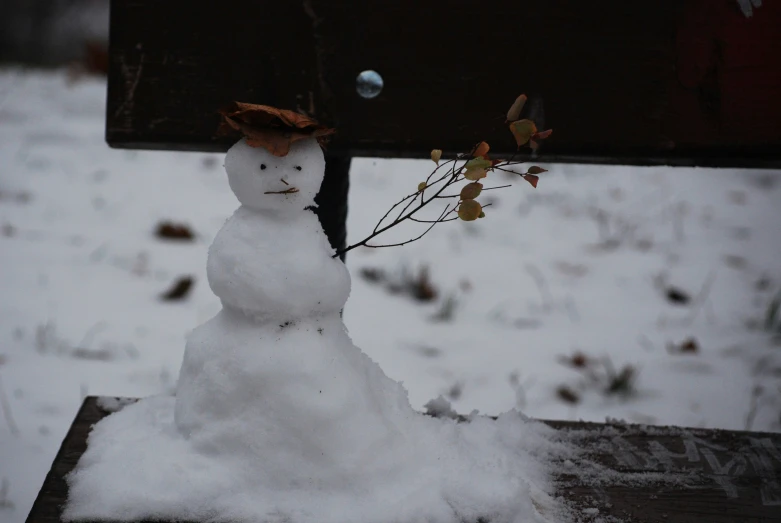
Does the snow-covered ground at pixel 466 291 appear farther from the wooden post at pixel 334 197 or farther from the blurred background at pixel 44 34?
the blurred background at pixel 44 34

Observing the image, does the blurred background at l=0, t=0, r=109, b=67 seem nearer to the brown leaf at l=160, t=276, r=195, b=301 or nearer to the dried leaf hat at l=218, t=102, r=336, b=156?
the brown leaf at l=160, t=276, r=195, b=301

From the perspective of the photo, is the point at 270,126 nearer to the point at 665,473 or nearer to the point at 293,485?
the point at 293,485

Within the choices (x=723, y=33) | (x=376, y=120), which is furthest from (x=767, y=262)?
(x=376, y=120)

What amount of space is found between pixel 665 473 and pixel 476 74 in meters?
0.83

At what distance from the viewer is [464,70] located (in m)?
1.46

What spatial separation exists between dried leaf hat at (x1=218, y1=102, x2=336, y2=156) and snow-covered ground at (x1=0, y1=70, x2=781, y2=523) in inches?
50.7

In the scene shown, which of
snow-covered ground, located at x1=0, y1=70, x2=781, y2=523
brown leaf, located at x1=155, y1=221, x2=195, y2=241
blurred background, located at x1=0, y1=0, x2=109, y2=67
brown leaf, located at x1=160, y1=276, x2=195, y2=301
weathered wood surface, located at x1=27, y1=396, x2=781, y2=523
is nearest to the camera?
weathered wood surface, located at x1=27, y1=396, x2=781, y2=523

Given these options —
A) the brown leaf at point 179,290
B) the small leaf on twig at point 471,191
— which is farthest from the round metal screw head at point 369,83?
the brown leaf at point 179,290

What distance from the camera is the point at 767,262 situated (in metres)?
3.41

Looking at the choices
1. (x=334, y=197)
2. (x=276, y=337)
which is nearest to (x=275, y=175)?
(x=276, y=337)

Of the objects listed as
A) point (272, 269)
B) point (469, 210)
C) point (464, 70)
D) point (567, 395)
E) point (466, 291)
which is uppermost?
point (464, 70)

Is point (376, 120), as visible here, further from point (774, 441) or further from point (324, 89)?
point (774, 441)

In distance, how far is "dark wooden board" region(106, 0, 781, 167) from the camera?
4.75ft

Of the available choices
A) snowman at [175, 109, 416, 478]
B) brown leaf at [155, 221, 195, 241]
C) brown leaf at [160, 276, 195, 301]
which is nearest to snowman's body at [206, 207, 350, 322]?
snowman at [175, 109, 416, 478]
